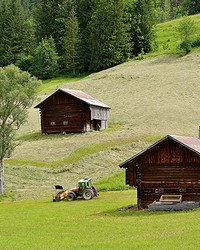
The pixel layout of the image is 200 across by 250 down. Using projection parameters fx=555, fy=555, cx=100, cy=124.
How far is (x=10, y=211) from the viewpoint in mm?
38875

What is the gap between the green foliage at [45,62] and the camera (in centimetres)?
13468

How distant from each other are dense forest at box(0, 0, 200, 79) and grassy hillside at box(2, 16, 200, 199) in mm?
7778

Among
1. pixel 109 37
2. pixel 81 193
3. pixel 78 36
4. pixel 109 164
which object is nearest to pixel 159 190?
pixel 81 193

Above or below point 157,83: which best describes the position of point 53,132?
below

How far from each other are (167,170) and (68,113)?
43.4 m

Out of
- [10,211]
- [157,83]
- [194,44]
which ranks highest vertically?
[194,44]

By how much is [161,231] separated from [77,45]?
113523 mm

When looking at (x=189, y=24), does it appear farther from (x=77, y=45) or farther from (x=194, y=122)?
(x=194, y=122)

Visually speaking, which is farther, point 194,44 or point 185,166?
point 194,44

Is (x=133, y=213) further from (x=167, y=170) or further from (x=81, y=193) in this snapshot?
(x=81, y=193)

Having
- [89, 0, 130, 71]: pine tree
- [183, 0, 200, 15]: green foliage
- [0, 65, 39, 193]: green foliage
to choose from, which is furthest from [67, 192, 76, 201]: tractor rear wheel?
[183, 0, 200, 15]: green foliage

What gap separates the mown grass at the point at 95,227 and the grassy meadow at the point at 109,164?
45 millimetres

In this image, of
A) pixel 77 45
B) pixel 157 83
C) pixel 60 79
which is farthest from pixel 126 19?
pixel 157 83

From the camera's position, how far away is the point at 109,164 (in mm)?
58500
